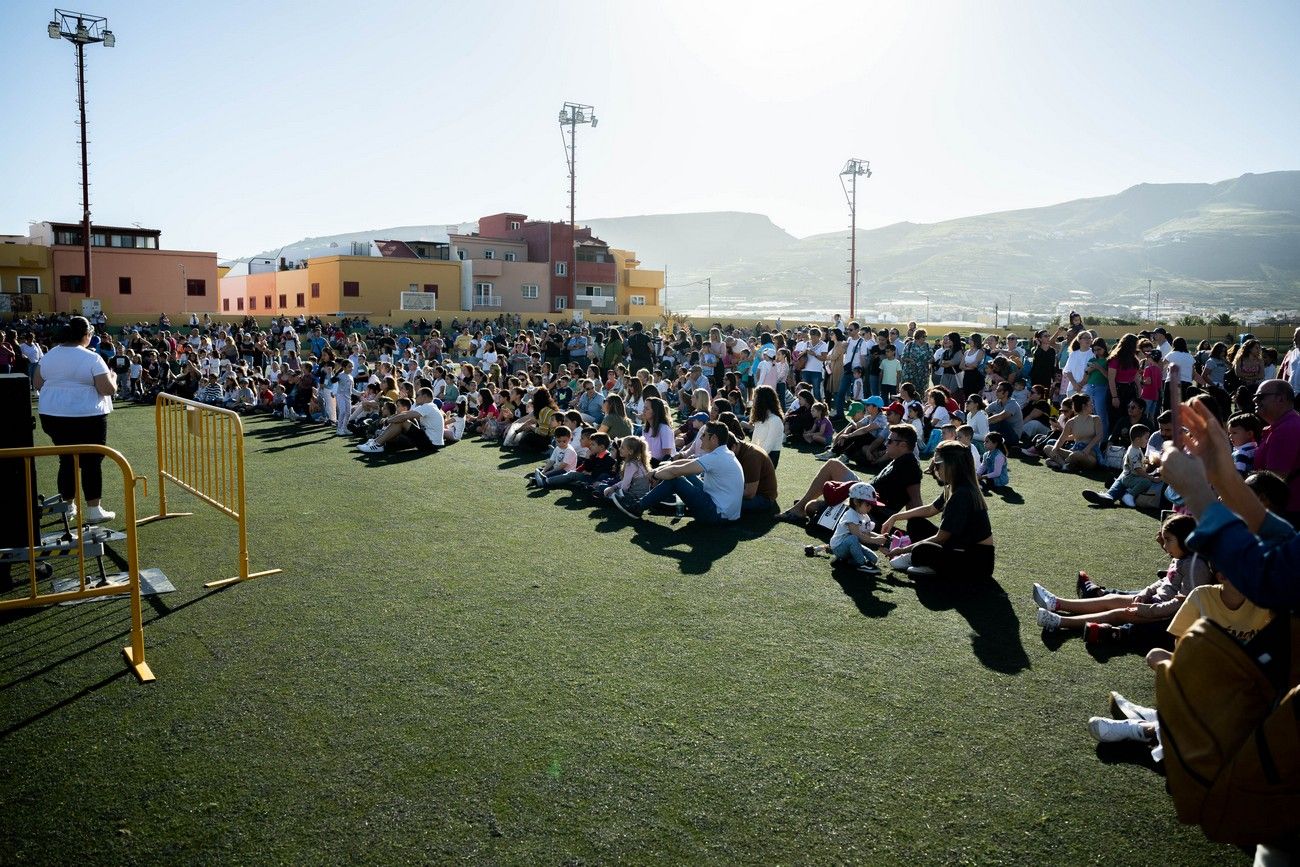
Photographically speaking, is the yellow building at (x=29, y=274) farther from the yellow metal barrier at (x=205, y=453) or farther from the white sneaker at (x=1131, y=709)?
the white sneaker at (x=1131, y=709)

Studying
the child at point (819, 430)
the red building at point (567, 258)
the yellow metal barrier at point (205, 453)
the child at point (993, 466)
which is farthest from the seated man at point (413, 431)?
the red building at point (567, 258)

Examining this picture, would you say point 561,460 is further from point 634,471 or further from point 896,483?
point 896,483

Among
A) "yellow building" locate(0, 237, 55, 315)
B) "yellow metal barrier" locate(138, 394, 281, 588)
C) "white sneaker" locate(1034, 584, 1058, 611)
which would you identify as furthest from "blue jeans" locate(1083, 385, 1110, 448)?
"yellow building" locate(0, 237, 55, 315)

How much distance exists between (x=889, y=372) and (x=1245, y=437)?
9489mm

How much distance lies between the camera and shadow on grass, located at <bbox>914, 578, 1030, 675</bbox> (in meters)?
5.15

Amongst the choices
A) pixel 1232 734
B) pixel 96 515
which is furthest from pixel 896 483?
pixel 96 515

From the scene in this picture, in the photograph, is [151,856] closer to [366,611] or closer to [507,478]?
[366,611]

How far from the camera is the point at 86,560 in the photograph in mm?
6922

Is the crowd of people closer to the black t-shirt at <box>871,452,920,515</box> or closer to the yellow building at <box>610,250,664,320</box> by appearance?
the black t-shirt at <box>871,452,920,515</box>

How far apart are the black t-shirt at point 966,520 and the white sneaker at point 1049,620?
1043 millimetres

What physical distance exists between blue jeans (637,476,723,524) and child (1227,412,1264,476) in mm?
4697

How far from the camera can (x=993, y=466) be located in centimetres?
1077

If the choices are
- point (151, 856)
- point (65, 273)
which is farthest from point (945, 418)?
point (65, 273)

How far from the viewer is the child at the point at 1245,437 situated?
7285 millimetres
